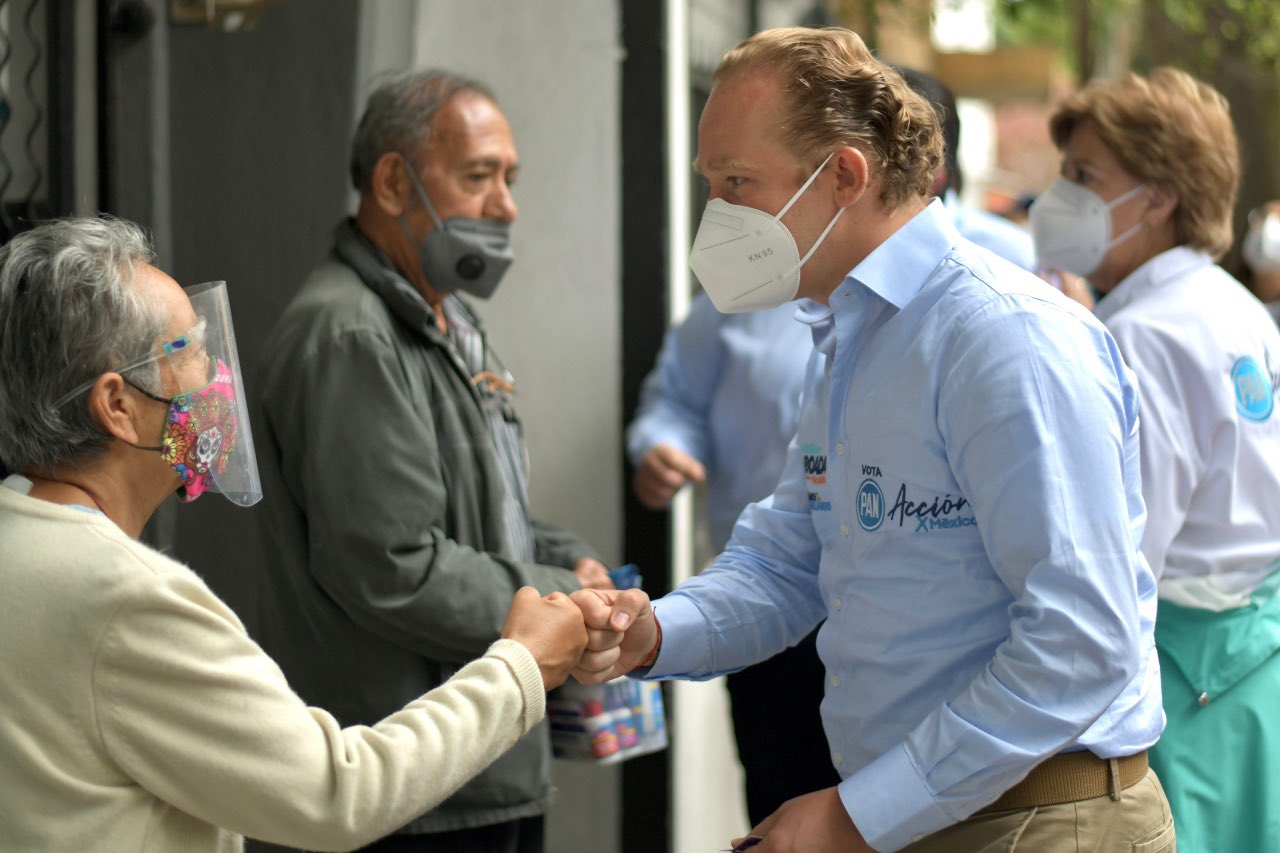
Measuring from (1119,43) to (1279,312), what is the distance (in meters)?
18.5

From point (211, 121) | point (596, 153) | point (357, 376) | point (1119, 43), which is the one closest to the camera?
point (357, 376)

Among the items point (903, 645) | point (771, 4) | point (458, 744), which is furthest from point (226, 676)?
point (771, 4)

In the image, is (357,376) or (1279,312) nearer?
(357,376)

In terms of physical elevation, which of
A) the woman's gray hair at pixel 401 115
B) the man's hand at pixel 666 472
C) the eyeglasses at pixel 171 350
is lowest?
the man's hand at pixel 666 472

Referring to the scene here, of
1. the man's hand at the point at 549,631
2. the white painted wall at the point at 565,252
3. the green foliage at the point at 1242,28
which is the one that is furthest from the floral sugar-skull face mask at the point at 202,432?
the green foliage at the point at 1242,28

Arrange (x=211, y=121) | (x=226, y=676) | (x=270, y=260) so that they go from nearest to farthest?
(x=226, y=676), (x=211, y=121), (x=270, y=260)

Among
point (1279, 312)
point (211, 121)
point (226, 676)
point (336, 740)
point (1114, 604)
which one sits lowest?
point (1279, 312)

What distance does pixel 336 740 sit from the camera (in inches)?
80.1

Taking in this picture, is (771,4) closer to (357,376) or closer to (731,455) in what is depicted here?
(731,455)

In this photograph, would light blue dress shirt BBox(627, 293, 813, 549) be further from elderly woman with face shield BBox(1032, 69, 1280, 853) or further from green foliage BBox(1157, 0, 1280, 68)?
green foliage BBox(1157, 0, 1280, 68)

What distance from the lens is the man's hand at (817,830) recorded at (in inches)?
84.7

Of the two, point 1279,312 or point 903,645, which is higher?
point 903,645

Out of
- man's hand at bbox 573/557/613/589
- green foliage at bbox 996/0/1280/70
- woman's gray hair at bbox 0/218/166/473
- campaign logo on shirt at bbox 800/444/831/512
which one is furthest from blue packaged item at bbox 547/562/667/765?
green foliage at bbox 996/0/1280/70

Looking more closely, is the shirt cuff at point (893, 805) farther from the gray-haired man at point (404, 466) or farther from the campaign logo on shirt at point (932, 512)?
the gray-haired man at point (404, 466)
